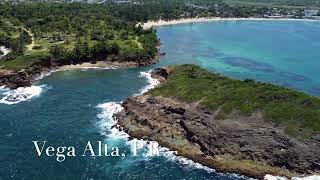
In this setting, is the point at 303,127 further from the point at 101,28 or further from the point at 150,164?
the point at 101,28

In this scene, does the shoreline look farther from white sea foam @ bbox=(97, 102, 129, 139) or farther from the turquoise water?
white sea foam @ bbox=(97, 102, 129, 139)

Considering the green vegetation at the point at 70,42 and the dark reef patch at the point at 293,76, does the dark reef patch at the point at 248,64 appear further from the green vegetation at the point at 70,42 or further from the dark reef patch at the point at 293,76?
the green vegetation at the point at 70,42

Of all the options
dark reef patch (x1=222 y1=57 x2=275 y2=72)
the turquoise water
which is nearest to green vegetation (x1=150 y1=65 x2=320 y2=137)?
the turquoise water

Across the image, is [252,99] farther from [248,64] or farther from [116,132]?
[248,64]

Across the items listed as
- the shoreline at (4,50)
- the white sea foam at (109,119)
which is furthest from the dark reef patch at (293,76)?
the shoreline at (4,50)

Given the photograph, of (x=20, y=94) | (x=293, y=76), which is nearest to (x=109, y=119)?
(x=20, y=94)
